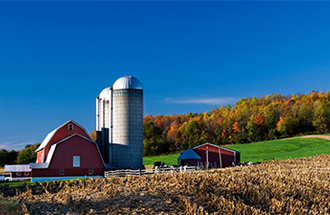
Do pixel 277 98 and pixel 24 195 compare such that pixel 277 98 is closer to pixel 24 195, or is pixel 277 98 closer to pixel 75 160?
pixel 75 160

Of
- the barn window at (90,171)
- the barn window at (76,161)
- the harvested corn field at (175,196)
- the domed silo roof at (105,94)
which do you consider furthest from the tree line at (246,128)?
the harvested corn field at (175,196)

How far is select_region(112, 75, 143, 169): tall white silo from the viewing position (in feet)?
126

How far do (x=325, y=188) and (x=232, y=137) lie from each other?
255 ft

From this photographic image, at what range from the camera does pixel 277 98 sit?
445 ft

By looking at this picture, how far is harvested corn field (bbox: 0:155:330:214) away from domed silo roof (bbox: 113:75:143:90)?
24919 mm

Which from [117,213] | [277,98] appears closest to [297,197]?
[117,213]

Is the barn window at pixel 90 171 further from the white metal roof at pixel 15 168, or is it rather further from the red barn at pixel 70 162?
the white metal roof at pixel 15 168

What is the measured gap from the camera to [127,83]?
38.8m

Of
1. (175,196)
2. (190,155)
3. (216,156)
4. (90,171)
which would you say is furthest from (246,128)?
(175,196)

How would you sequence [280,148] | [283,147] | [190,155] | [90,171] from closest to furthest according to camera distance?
[90,171], [190,155], [280,148], [283,147]

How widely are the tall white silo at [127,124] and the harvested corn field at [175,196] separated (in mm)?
24133

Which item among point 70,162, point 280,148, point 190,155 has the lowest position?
point 70,162

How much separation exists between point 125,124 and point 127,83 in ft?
13.8

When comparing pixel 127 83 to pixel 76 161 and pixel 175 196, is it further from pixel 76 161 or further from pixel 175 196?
pixel 175 196
